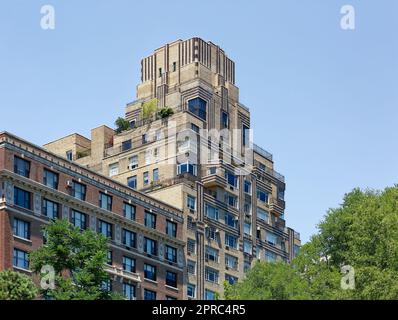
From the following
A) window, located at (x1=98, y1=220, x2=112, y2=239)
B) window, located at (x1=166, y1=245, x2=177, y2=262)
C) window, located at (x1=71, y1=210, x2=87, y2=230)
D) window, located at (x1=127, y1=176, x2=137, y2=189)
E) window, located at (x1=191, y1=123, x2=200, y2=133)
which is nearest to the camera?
window, located at (x1=71, y1=210, x2=87, y2=230)

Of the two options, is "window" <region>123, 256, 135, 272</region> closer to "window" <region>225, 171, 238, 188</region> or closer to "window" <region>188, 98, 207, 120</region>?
"window" <region>225, 171, 238, 188</region>

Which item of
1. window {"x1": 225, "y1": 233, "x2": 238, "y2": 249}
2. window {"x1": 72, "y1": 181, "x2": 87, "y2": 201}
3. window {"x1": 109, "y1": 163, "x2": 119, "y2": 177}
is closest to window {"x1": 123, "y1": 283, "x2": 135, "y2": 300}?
window {"x1": 72, "y1": 181, "x2": 87, "y2": 201}

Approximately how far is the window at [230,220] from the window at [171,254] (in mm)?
10645

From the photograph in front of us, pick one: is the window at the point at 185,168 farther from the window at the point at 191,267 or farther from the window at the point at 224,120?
the window at the point at 224,120

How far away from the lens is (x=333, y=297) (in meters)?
60.4

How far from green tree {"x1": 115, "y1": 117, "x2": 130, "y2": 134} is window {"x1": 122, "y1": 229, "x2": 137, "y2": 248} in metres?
22.0

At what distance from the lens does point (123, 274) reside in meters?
87.8

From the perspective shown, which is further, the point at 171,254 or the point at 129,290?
the point at 171,254

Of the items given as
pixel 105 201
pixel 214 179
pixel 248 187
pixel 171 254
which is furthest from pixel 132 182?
pixel 105 201

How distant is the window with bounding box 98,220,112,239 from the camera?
86.9m

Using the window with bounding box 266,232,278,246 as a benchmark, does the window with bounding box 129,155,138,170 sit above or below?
above

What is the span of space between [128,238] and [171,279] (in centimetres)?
720

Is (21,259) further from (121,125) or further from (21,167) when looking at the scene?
(121,125)
